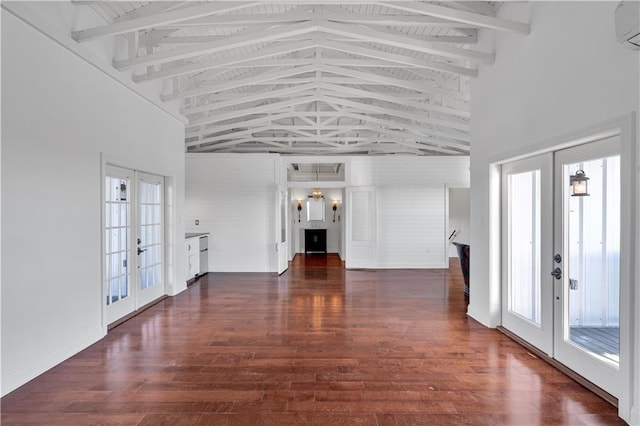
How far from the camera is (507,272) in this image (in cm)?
385

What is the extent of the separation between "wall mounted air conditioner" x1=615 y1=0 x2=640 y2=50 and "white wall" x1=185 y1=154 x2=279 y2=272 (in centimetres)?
647

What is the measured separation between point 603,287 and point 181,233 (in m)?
5.75

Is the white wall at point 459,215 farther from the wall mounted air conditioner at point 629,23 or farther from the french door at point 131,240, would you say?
the wall mounted air conditioner at point 629,23

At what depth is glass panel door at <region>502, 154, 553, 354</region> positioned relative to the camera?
3146 mm

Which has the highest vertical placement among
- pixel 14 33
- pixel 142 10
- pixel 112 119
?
pixel 142 10

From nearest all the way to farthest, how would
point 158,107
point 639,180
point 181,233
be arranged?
1. point 639,180
2. point 158,107
3. point 181,233

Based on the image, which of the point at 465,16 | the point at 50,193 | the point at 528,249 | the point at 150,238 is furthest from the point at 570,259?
the point at 150,238

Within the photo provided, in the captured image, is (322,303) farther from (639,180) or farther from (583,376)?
(639,180)

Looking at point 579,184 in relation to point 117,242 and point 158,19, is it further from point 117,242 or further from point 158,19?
point 117,242

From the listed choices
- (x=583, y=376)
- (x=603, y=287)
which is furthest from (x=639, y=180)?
(x=583, y=376)

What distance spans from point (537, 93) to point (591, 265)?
162 centimetres

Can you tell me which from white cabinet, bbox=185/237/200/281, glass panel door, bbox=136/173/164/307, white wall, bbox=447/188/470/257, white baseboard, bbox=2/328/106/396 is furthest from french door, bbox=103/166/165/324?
white wall, bbox=447/188/470/257

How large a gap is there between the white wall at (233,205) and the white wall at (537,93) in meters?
4.77

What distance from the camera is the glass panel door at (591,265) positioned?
98.5 inches
